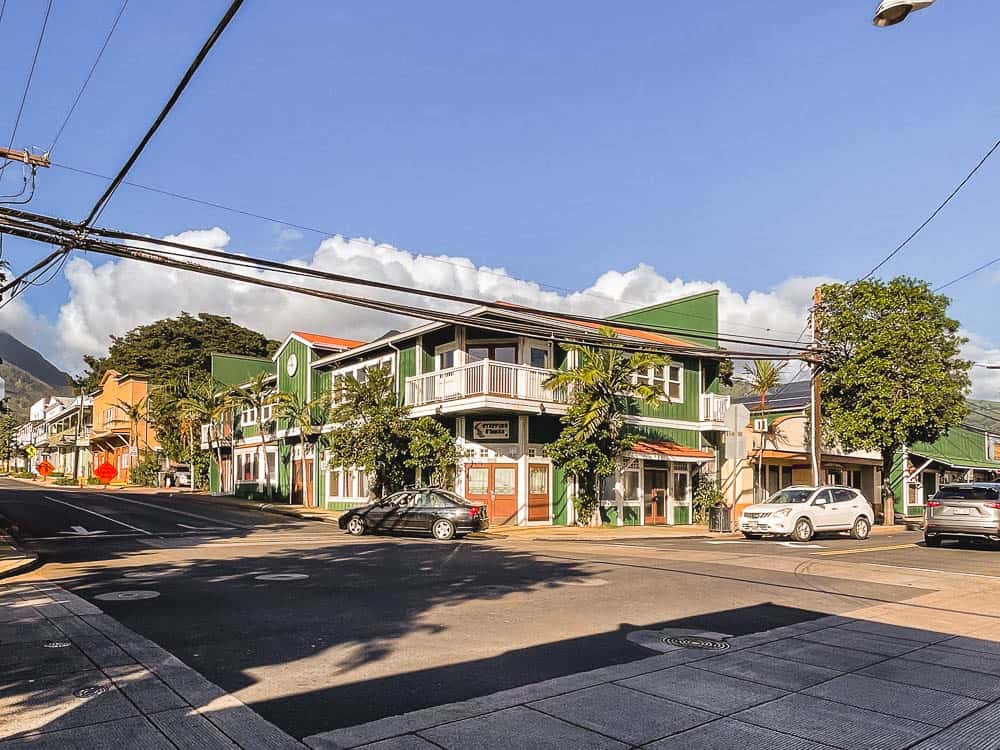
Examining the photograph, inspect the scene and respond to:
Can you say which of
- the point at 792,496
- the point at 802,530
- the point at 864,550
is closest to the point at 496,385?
the point at 792,496

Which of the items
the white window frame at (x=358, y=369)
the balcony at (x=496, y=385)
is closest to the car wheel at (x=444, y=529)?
the balcony at (x=496, y=385)

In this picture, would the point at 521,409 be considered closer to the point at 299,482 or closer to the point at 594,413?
the point at 594,413

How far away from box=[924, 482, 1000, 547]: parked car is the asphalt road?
69 cm

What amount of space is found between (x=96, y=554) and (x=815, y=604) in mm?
14156

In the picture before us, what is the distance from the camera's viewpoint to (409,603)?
424 inches

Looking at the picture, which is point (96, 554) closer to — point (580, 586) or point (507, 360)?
point (580, 586)

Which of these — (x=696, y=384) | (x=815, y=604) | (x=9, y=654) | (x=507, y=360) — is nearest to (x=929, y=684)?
(x=815, y=604)

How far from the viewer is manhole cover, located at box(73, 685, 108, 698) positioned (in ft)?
20.8

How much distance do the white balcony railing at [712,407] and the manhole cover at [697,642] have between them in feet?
87.1

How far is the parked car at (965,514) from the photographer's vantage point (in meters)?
20.2

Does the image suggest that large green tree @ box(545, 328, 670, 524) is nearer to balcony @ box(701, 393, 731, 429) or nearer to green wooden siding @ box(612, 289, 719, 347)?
balcony @ box(701, 393, 731, 429)

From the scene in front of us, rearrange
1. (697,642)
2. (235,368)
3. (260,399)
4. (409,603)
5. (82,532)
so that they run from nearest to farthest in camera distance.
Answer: (697,642) < (409,603) < (82,532) < (260,399) < (235,368)

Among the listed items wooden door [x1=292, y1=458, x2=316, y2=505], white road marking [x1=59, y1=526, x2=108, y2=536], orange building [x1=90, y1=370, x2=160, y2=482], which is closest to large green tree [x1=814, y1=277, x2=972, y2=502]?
wooden door [x1=292, y1=458, x2=316, y2=505]

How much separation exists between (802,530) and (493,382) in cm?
1022
